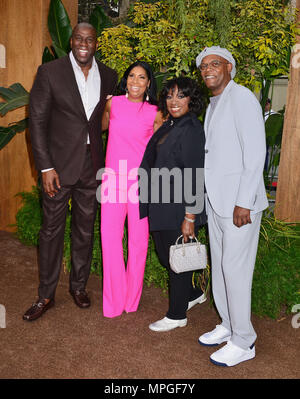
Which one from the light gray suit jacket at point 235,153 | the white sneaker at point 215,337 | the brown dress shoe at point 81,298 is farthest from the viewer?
the brown dress shoe at point 81,298

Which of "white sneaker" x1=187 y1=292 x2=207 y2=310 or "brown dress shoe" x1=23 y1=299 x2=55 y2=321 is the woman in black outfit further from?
"brown dress shoe" x1=23 y1=299 x2=55 y2=321

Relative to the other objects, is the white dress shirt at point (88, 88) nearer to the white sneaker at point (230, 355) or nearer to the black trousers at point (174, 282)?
the black trousers at point (174, 282)

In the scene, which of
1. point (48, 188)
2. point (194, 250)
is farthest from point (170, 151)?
point (48, 188)

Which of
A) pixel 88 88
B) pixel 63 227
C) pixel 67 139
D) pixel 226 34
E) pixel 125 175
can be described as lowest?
pixel 63 227

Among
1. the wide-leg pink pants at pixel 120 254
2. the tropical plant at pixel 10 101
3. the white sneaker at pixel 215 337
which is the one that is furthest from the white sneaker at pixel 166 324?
the tropical plant at pixel 10 101

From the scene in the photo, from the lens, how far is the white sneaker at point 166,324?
279cm

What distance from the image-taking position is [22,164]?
464cm

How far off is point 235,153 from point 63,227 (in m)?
1.36

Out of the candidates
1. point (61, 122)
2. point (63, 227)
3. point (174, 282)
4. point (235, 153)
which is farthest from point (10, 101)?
point (235, 153)

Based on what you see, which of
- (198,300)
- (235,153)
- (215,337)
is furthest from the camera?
(198,300)

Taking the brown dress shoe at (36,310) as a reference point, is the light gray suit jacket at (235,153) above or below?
above

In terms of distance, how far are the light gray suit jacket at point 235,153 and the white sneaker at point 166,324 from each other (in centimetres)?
91

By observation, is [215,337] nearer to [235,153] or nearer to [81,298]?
[81,298]

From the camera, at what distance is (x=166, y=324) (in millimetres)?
2807
